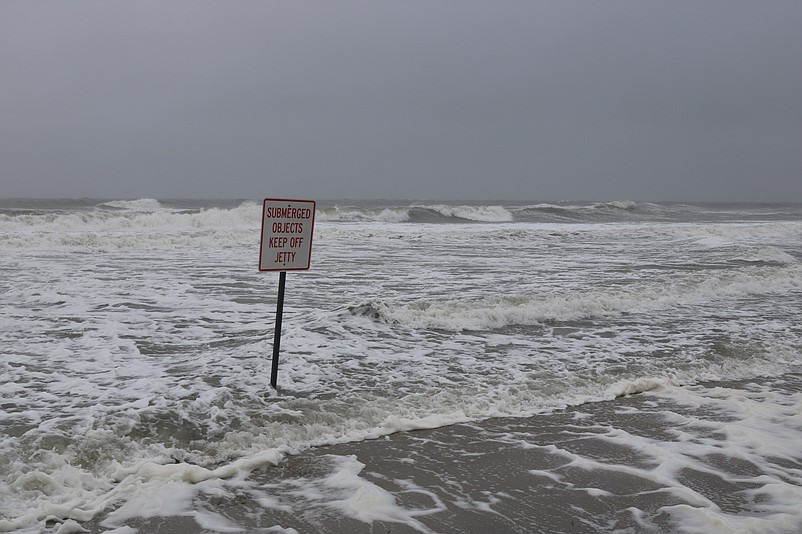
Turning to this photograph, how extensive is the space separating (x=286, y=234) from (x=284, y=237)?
0.11ft

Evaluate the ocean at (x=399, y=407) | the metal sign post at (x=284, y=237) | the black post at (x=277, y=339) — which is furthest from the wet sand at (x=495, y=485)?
the metal sign post at (x=284, y=237)

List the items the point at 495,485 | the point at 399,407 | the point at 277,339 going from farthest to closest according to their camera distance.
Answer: the point at 277,339 < the point at 399,407 < the point at 495,485

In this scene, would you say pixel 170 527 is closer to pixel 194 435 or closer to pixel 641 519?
pixel 194 435

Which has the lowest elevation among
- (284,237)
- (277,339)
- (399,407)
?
(399,407)

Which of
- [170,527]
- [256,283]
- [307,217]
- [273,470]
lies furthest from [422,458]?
[256,283]

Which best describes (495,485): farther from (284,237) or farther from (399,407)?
(284,237)

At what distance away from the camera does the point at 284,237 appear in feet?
18.5

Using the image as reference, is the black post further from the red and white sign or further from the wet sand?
the wet sand

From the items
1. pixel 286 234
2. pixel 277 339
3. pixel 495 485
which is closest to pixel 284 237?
pixel 286 234

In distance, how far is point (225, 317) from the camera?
8945 mm

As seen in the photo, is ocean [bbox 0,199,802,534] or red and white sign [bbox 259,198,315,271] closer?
ocean [bbox 0,199,802,534]

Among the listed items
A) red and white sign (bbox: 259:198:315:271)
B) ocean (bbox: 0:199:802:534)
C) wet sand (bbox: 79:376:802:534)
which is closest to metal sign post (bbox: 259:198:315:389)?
red and white sign (bbox: 259:198:315:271)

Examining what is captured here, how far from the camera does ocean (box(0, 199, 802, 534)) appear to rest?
146 inches

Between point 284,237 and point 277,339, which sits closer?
point 284,237
